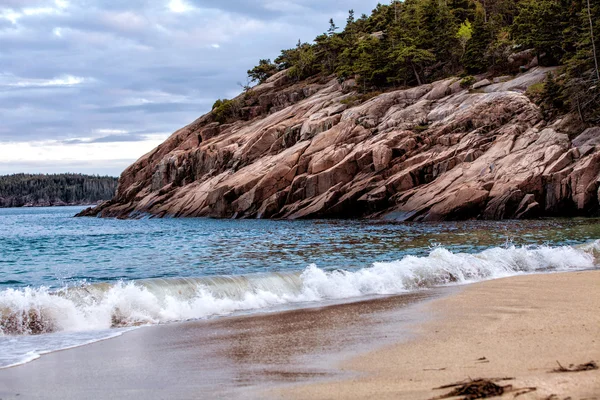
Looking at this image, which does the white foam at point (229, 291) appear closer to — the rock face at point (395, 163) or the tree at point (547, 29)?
the rock face at point (395, 163)

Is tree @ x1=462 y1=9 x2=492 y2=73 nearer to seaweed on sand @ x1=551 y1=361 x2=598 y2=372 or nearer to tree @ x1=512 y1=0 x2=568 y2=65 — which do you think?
tree @ x1=512 y1=0 x2=568 y2=65

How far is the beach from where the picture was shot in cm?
582

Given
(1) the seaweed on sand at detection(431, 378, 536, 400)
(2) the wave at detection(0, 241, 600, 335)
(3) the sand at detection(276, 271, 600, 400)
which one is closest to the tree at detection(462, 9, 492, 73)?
(2) the wave at detection(0, 241, 600, 335)

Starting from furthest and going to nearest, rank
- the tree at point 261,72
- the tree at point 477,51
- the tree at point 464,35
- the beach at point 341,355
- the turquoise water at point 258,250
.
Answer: the tree at point 261,72 → the tree at point 464,35 → the tree at point 477,51 → the turquoise water at point 258,250 → the beach at point 341,355

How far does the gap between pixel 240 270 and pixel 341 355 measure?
11.7 m

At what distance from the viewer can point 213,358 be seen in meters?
7.64

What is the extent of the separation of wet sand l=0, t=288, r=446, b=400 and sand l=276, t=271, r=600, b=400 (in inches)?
16.7

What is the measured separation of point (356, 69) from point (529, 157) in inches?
1331

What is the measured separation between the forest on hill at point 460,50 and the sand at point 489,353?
37469mm

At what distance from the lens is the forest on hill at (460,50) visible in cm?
4516

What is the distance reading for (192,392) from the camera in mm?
6000

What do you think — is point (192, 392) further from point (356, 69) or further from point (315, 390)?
point (356, 69)

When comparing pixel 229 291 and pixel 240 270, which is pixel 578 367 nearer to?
pixel 229 291

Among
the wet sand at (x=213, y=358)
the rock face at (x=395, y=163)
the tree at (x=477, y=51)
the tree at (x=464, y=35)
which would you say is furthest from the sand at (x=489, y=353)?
the tree at (x=464, y=35)
